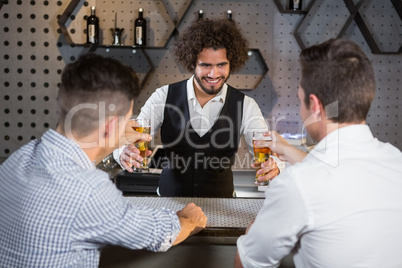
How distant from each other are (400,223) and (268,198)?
36 cm

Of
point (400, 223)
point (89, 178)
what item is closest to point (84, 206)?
point (89, 178)

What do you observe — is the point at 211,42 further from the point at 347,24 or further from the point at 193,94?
the point at 347,24

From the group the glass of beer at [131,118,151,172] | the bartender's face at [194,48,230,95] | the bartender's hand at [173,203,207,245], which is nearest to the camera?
the bartender's hand at [173,203,207,245]

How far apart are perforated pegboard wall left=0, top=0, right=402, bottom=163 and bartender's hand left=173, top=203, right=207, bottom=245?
2.67m

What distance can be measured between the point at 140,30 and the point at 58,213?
3.22 meters

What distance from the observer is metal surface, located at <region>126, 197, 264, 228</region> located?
166 cm

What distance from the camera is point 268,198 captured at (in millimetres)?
1211

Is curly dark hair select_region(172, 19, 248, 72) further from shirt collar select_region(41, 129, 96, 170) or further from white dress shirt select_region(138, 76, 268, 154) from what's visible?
shirt collar select_region(41, 129, 96, 170)

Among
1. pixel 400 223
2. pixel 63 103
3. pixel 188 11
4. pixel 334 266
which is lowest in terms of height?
pixel 334 266

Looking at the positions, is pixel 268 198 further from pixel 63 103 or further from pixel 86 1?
pixel 86 1

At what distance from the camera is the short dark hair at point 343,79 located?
1.22 metres

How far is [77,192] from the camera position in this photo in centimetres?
114

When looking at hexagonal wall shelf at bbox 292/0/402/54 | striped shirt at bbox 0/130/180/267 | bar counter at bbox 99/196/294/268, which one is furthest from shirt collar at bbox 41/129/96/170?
hexagonal wall shelf at bbox 292/0/402/54

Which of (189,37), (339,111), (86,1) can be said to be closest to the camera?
(339,111)
